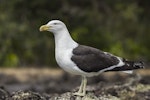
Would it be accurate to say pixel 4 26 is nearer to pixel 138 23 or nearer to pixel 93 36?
pixel 93 36

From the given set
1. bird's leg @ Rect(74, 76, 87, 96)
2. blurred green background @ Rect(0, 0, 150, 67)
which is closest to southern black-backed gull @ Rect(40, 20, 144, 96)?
bird's leg @ Rect(74, 76, 87, 96)

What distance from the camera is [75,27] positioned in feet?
82.1

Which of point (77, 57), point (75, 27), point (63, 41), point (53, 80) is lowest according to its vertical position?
point (77, 57)

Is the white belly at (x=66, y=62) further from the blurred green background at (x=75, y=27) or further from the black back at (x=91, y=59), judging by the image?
the blurred green background at (x=75, y=27)

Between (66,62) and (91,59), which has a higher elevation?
(91,59)

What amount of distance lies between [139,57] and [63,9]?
3.56 m

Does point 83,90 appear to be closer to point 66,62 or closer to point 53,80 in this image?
point 66,62

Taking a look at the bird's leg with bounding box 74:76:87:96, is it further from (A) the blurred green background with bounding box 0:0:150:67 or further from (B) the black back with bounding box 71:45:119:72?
(A) the blurred green background with bounding box 0:0:150:67

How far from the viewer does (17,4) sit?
24.7m

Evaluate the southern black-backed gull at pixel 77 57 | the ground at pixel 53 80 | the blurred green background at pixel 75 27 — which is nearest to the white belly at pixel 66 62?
the southern black-backed gull at pixel 77 57

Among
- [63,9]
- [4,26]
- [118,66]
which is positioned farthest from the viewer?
[63,9]

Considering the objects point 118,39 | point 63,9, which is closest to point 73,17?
point 63,9

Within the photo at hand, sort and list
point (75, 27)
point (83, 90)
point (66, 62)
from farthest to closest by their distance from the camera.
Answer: point (75, 27) < point (83, 90) < point (66, 62)

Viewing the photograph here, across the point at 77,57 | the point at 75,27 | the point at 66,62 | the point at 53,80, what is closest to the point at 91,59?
the point at 77,57
